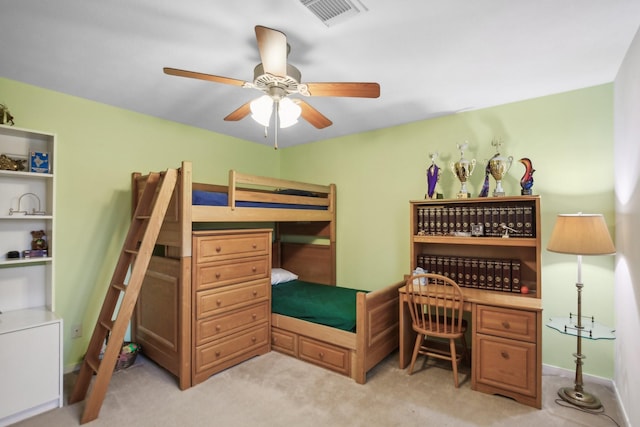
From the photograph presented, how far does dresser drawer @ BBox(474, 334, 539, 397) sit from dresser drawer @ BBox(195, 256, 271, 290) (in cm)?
194

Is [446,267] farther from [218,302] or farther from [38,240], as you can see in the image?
[38,240]

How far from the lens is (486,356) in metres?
2.36

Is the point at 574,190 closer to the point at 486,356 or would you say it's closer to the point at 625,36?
the point at 625,36

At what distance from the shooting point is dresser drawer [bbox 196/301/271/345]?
2.56 metres

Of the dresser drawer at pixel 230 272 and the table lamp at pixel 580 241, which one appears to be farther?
the dresser drawer at pixel 230 272

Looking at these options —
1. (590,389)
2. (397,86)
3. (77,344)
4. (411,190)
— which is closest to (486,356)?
(590,389)

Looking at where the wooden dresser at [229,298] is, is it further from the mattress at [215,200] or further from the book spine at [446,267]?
the book spine at [446,267]

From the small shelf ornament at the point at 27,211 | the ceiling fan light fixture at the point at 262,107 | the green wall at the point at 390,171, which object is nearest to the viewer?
the ceiling fan light fixture at the point at 262,107

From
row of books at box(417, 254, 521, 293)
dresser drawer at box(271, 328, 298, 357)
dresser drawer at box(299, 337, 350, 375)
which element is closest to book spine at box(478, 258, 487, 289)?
row of books at box(417, 254, 521, 293)

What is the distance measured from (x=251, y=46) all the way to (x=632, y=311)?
110 inches

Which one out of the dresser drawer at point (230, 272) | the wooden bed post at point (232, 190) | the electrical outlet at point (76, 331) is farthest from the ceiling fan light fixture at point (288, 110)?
the electrical outlet at point (76, 331)

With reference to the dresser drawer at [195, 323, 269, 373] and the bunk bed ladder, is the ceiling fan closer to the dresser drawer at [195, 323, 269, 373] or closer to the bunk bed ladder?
the bunk bed ladder

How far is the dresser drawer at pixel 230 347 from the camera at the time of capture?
2.55 m

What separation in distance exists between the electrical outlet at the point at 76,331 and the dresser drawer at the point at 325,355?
6.37 ft
